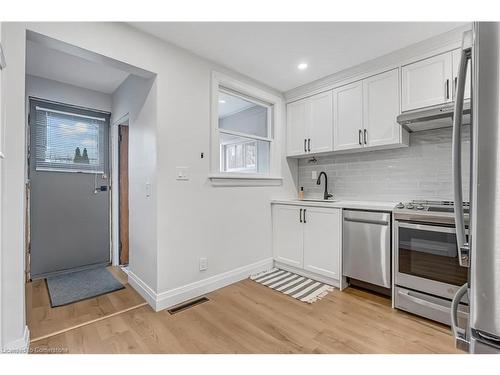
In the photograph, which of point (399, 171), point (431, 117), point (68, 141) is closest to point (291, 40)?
point (431, 117)

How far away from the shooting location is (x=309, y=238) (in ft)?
9.40

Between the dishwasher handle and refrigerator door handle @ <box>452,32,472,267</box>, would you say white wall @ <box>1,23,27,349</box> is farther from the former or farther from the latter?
the dishwasher handle

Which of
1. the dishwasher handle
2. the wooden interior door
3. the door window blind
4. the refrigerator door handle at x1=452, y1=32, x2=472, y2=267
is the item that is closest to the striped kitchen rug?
the dishwasher handle

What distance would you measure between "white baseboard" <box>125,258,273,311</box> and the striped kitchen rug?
14 centimetres

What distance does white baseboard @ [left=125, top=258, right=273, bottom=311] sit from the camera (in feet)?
7.32

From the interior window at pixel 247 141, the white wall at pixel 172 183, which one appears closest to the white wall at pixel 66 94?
the interior window at pixel 247 141

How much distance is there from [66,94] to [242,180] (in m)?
2.61

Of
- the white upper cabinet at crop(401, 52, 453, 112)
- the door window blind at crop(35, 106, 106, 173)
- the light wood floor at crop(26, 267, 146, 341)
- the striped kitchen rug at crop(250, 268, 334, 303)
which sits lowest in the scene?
the light wood floor at crop(26, 267, 146, 341)

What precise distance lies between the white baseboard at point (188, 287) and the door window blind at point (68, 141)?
1710 millimetres

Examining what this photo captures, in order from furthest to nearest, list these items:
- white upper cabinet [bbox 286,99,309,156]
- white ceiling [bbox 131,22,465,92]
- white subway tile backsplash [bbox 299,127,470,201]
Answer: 1. white upper cabinet [bbox 286,99,309,156]
2. white subway tile backsplash [bbox 299,127,470,201]
3. white ceiling [bbox 131,22,465,92]

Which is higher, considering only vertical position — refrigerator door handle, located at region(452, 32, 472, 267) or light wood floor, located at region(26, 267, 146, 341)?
refrigerator door handle, located at region(452, 32, 472, 267)

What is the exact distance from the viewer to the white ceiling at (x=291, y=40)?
6.75 feet

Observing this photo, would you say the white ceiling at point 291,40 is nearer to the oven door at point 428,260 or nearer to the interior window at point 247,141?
the interior window at point 247,141
